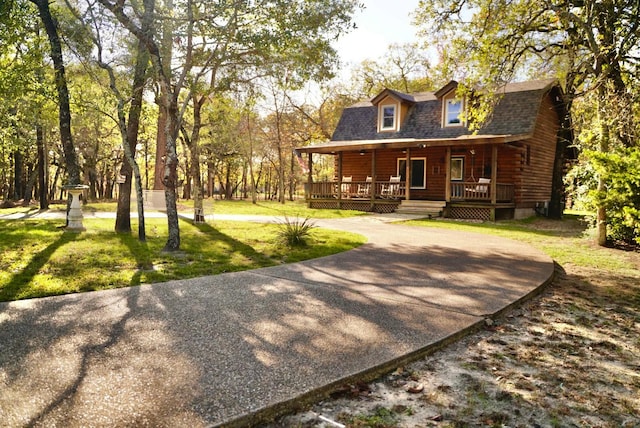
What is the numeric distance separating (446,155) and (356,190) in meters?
5.68

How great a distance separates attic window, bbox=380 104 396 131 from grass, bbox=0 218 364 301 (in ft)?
43.1

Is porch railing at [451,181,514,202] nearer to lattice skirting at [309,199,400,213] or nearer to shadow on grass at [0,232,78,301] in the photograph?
lattice skirting at [309,199,400,213]

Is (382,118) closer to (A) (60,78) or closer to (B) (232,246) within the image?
(B) (232,246)

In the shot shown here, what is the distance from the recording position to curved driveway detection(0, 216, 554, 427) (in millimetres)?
2611

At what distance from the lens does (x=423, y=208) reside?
64.1 feet

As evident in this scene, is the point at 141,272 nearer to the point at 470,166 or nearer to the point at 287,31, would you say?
the point at 287,31

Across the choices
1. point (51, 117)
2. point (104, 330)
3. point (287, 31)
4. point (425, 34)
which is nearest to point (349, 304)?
point (104, 330)

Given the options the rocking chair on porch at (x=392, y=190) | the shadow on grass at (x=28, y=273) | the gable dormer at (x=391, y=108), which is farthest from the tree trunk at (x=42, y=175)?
the gable dormer at (x=391, y=108)

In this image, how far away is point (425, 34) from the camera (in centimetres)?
1277

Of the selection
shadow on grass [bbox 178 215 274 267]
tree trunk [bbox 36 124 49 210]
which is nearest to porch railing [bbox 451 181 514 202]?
shadow on grass [bbox 178 215 274 267]

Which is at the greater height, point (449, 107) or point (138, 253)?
point (449, 107)

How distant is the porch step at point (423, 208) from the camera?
19.0 meters

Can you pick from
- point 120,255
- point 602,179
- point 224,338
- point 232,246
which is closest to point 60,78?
point 120,255

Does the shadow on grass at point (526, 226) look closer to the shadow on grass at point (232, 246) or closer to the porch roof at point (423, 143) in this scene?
the porch roof at point (423, 143)
